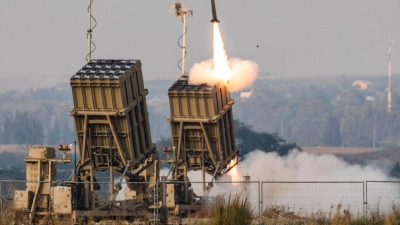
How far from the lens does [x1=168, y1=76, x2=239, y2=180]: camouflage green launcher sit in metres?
41.3

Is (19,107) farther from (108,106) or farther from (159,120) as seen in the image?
(108,106)

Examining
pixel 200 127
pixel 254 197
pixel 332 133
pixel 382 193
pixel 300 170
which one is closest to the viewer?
pixel 200 127

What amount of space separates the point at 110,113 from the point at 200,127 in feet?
12.9

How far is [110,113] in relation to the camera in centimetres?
3875

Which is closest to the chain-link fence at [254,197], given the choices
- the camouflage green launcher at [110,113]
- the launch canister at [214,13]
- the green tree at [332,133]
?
the camouflage green launcher at [110,113]

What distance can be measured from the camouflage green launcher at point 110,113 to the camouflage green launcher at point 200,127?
1.50m

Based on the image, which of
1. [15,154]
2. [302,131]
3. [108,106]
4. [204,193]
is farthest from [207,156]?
[302,131]

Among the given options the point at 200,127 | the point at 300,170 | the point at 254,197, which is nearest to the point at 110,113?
the point at 200,127

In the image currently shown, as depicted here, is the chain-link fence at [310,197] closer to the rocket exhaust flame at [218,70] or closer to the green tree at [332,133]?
the rocket exhaust flame at [218,70]

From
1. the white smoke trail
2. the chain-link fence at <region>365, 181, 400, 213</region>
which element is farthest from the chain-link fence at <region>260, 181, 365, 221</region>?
the white smoke trail

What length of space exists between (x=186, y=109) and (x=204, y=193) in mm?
2873

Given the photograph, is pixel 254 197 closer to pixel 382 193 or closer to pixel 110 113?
pixel 382 193

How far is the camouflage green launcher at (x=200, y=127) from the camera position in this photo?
41.3 meters

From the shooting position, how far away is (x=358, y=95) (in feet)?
322
